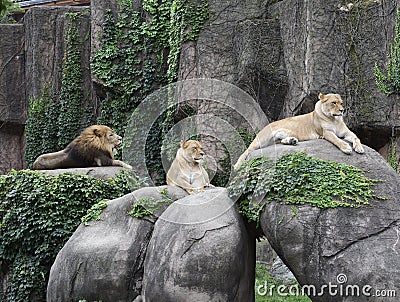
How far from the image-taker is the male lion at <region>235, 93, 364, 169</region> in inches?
338

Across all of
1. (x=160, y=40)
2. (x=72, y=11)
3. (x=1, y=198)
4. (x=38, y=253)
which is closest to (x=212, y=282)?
(x=38, y=253)

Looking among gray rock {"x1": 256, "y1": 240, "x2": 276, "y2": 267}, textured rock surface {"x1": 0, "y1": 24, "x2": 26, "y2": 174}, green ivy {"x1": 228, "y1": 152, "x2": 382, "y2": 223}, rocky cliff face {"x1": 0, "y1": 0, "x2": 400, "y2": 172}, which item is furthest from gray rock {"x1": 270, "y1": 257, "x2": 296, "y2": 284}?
textured rock surface {"x1": 0, "y1": 24, "x2": 26, "y2": 174}

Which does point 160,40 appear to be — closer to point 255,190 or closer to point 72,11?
point 72,11

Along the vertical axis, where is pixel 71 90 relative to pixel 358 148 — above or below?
below

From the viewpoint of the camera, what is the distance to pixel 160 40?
15.3 metres

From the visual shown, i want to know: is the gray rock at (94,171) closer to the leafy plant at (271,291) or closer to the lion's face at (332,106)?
the leafy plant at (271,291)

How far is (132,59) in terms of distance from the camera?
15.5 m

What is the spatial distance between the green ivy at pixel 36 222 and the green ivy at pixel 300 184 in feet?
13.4

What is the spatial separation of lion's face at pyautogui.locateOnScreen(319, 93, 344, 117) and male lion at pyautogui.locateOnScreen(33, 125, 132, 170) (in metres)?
4.93

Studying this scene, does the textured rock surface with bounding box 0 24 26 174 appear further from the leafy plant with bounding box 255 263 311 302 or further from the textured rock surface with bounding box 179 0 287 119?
the leafy plant with bounding box 255 263 311 302

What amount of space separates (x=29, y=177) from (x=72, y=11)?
688 cm

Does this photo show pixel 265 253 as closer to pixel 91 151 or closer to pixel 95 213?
pixel 91 151

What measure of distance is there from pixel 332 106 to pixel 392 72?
122 inches

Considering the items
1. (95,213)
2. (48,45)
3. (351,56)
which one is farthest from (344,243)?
(48,45)
